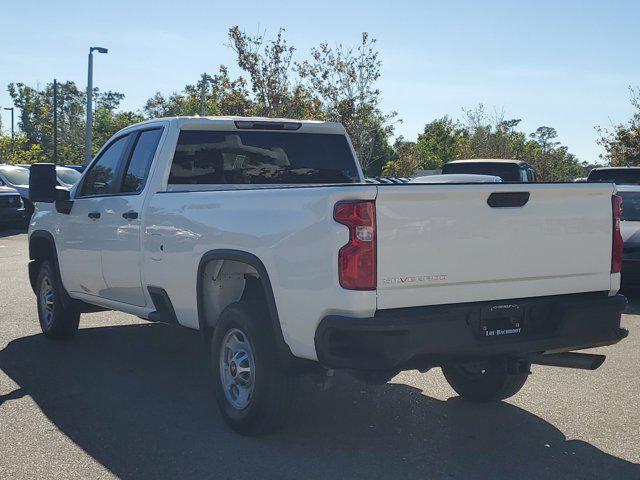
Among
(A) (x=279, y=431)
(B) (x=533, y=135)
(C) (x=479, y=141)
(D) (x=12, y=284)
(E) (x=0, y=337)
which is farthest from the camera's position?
(B) (x=533, y=135)

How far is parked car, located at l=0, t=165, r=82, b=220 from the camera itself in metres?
22.6

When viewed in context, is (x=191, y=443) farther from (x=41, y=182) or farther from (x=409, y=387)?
(x=41, y=182)

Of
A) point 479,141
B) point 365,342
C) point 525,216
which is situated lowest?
point 365,342

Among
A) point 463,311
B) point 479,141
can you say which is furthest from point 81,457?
point 479,141

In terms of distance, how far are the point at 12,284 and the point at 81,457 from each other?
7.86m

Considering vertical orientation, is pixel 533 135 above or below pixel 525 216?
above

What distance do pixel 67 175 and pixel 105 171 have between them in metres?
16.8

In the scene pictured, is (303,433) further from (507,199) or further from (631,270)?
(631,270)

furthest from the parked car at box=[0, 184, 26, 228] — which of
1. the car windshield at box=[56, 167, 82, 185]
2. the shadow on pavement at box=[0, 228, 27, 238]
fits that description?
the car windshield at box=[56, 167, 82, 185]

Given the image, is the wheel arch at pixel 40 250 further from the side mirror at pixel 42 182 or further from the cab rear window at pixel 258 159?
the cab rear window at pixel 258 159

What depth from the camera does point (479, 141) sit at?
4781 centimetres

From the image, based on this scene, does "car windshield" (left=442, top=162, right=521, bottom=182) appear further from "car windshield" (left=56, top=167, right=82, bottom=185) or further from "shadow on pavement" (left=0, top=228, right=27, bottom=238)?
"shadow on pavement" (left=0, top=228, right=27, bottom=238)

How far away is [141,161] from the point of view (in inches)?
265

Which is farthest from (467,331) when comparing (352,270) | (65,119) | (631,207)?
(65,119)
